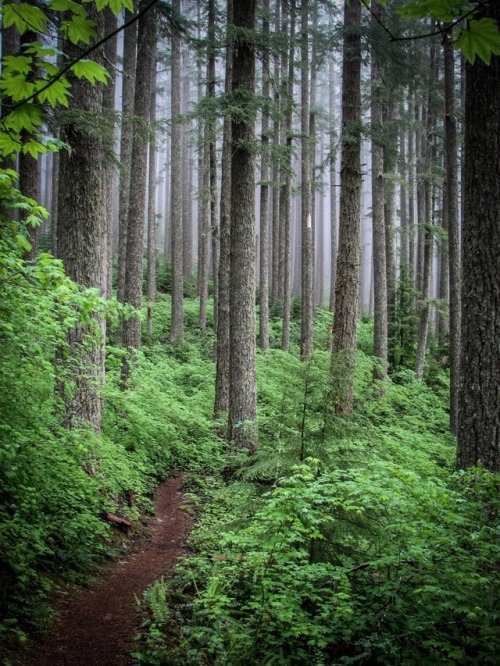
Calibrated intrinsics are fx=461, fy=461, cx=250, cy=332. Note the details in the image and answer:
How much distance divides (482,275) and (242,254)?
481 centimetres

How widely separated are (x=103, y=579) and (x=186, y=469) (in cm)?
447

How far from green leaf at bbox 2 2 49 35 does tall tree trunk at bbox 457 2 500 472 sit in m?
5.18

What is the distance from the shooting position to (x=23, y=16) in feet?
6.46

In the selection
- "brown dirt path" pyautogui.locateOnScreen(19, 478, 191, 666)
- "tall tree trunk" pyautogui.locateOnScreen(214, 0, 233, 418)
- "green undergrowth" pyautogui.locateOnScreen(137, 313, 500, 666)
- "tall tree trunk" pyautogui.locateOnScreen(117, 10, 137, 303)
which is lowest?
"brown dirt path" pyautogui.locateOnScreen(19, 478, 191, 666)

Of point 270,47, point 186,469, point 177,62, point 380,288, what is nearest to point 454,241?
point 380,288

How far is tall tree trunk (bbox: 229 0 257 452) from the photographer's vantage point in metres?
9.02

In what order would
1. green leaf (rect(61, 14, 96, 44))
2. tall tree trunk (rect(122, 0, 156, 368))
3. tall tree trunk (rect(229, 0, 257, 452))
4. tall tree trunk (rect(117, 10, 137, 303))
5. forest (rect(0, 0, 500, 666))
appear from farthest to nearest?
tall tree trunk (rect(117, 10, 137, 303)) < tall tree trunk (rect(122, 0, 156, 368)) < tall tree trunk (rect(229, 0, 257, 452)) < forest (rect(0, 0, 500, 666)) < green leaf (rect(61, 14, 96, 44))

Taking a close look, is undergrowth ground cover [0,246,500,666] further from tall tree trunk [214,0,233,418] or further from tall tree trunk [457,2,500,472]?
tall tree trunk [214,0,233,418]

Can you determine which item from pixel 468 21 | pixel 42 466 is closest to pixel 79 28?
pixel 468 21

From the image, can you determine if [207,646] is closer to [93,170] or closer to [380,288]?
[93,170]

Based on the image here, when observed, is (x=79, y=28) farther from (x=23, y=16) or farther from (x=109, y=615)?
(x=109, y=615)

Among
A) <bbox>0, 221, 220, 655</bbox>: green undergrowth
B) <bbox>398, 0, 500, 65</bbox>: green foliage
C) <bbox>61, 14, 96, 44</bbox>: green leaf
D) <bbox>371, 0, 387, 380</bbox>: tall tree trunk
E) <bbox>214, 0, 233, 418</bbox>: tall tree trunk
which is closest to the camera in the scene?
<bbox>398, 0, 500, 65</bbox>: green foliage

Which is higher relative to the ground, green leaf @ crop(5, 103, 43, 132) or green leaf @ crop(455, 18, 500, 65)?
green leaf @ crop(455, 18, 500, 65)

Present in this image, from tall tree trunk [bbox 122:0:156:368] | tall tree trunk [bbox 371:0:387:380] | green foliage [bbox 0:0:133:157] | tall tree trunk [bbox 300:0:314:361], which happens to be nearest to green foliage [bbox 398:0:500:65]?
green foliage [bbox 0:0:133:157]
